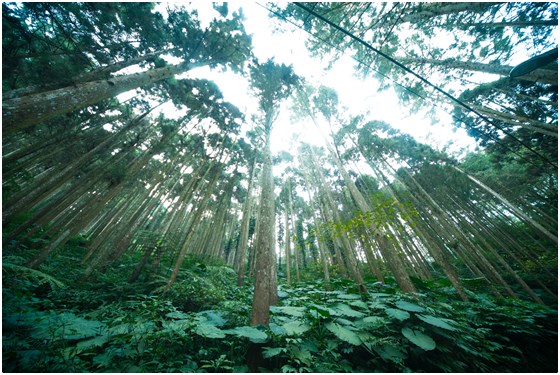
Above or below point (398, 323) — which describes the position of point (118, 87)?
above

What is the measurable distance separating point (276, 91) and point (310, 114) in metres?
6.37

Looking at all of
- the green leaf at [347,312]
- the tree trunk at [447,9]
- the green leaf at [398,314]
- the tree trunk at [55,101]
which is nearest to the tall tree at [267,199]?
the green leaf at [347,312]

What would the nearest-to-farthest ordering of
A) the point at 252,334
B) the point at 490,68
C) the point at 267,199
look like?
the point at 252,334 → the point at 267,199 → the point at 490,68

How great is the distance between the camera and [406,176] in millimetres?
14266

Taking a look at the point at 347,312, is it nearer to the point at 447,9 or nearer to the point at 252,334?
the point at 252,334

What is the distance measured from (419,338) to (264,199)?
4.10 meters

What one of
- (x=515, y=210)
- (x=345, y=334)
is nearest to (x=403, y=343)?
(x=345, y=334)

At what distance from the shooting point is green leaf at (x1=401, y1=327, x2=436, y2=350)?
8.15 ft

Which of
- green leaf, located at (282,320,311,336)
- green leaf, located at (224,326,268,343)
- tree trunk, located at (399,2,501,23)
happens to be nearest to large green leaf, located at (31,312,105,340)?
green leaf, located at (224,326,268,343)

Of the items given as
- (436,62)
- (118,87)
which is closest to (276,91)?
(118,87)

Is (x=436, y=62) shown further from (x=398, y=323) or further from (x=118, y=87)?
(x=118, y=87)

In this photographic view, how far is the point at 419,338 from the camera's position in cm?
265

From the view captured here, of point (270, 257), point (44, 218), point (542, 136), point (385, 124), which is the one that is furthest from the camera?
point (385, 124)

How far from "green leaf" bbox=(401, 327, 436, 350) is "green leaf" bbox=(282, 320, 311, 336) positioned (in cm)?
136
